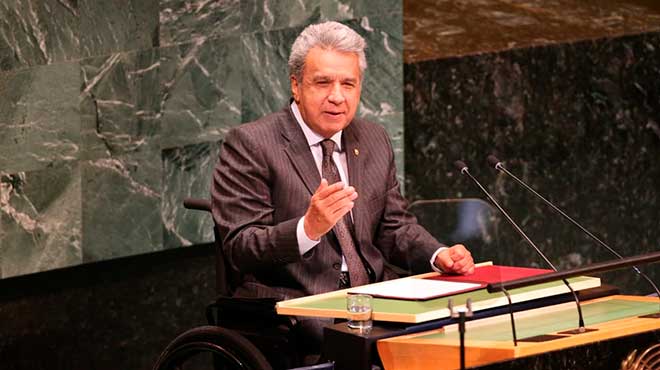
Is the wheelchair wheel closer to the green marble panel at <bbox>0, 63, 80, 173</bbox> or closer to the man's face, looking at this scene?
the man's face

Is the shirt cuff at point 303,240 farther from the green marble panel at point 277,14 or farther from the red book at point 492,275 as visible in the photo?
the green marble panel at point 277,14

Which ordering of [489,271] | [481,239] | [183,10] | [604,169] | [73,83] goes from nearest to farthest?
[489,271]
[481,239]
[73,83]
[183,10]
[604,169]

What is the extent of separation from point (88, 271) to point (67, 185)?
45 centimetres

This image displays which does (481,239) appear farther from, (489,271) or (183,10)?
(183,10)

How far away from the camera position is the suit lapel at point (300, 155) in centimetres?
363


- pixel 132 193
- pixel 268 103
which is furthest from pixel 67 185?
pixel 268 103

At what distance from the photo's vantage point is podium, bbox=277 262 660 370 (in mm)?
2740

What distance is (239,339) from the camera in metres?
3.18

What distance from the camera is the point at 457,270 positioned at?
138 inches

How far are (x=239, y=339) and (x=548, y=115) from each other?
357cm

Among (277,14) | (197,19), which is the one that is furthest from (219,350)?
(277,14)

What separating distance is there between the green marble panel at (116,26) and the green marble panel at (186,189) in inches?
20.3

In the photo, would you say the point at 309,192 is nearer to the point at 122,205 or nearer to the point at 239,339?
Result: the point at 239,339

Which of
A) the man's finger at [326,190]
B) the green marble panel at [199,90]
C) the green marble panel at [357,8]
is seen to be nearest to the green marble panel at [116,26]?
the green marble panel at [199,90]
